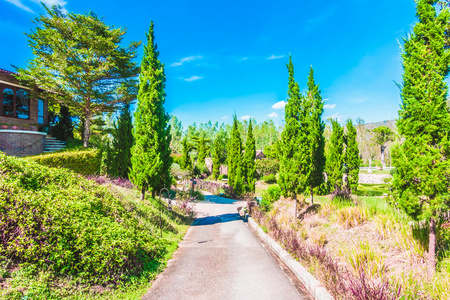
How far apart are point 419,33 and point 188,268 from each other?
8030 millimetres

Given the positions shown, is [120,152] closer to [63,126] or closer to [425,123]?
[63,126]

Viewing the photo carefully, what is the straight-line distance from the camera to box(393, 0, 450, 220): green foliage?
449 centimetres

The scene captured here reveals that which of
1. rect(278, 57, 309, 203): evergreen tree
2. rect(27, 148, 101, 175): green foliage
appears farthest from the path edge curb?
rect(27, 148, 101, 175): green foliage

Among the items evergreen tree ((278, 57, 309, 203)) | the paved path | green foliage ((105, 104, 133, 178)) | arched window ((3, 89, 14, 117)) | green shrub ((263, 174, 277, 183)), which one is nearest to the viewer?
the paved path

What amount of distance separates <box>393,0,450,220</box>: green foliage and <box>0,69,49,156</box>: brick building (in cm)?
1939

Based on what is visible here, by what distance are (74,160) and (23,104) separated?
11.0m

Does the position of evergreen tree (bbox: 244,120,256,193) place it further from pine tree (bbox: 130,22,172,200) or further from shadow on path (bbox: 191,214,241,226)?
pine tree (bbox: 130,22,172,200)

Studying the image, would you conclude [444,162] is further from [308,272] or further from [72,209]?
[72,209]

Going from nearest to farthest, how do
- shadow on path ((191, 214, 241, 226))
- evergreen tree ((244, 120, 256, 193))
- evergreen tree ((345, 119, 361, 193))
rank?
shadow on path ((191, 214, 241, 226)) < evergreen tree ((345, 119, 361, 193)) < evergreen tree ((244, 120, 256, 193))

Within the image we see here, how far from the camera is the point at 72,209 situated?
5.35 m

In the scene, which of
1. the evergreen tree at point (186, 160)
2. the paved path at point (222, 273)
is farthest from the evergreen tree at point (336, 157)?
the evergreen tree at point (186, 160)

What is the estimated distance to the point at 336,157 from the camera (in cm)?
1652

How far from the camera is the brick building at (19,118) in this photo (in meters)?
13.9

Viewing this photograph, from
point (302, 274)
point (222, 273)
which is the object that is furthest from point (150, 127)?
point (302, 274)
